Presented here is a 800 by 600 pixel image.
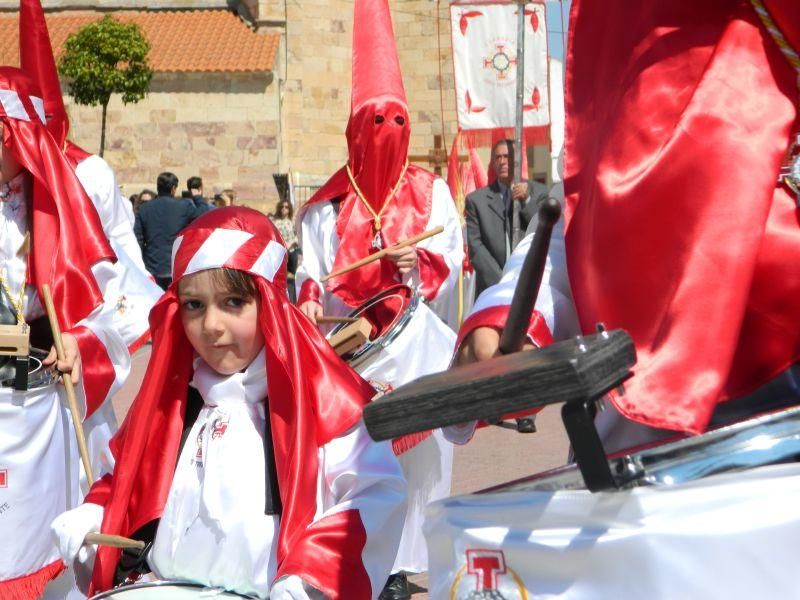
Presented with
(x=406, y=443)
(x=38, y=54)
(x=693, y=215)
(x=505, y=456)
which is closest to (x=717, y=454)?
(x=693, y=215)

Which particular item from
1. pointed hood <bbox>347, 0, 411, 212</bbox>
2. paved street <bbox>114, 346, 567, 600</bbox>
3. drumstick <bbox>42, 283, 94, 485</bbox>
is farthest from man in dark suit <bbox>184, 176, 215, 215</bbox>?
drumstick <bbox>42, 283, 94, 485</bbox>

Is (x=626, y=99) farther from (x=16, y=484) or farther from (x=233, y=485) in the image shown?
(x=16, y=484)

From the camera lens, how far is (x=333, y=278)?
6.05 metres

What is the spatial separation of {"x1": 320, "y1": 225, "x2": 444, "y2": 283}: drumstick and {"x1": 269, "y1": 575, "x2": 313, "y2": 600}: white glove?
10.2ft

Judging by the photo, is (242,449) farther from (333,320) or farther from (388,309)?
(388,309)

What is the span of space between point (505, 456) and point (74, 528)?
4734mm

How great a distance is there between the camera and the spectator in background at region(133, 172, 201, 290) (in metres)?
13.4

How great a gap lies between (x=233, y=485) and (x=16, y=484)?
173 cm

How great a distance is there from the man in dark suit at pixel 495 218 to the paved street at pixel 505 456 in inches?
66.3

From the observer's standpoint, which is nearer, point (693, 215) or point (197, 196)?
point (693, 215)

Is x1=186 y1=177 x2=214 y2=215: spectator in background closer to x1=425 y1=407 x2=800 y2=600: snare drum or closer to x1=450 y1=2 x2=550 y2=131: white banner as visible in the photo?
x1=450 y1=2 x2=550 y2=131: white banner

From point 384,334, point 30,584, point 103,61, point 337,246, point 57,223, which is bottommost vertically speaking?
point 30,584

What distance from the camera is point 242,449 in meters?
3.09

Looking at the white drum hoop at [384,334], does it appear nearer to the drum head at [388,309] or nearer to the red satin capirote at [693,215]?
the drum head at [388,309]
